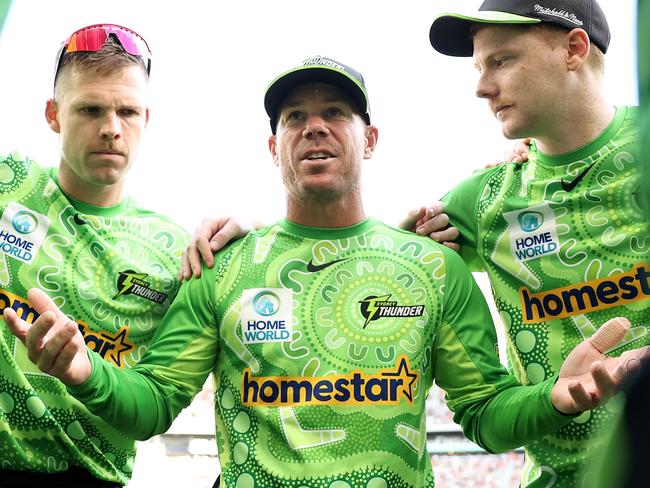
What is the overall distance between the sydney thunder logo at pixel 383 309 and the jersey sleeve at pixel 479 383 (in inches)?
3.7

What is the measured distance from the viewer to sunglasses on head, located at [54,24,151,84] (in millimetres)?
2906

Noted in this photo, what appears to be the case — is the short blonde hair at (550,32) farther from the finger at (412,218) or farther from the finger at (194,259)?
the finger at (194,259)

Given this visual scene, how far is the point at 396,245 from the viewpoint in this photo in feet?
8.54

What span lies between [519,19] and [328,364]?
1.18 m

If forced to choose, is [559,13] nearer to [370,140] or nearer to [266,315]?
[370,140]

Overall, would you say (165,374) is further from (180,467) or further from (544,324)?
(180,467)

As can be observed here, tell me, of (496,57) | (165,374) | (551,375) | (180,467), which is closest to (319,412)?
(165,374)

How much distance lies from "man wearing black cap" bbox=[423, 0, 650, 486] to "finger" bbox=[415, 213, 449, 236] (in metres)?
0.06

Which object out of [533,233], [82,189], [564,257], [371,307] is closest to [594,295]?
[564,257]

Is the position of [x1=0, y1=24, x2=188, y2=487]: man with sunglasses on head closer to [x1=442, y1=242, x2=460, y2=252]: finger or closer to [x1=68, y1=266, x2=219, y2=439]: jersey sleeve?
[x1=68, y1=266, x2=219, y2=439]: jersey sleeve

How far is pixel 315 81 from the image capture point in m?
2.65

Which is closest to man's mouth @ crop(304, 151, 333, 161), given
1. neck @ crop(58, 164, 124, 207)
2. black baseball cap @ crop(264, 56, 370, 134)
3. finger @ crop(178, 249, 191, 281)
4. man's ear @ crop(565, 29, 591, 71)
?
black baseball cap @ crop(264, 56, 370, 134)

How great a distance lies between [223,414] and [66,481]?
553 mm

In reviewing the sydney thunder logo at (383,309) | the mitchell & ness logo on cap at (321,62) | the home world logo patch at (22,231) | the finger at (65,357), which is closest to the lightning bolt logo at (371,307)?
the sydney thunder logo at (383,309)
